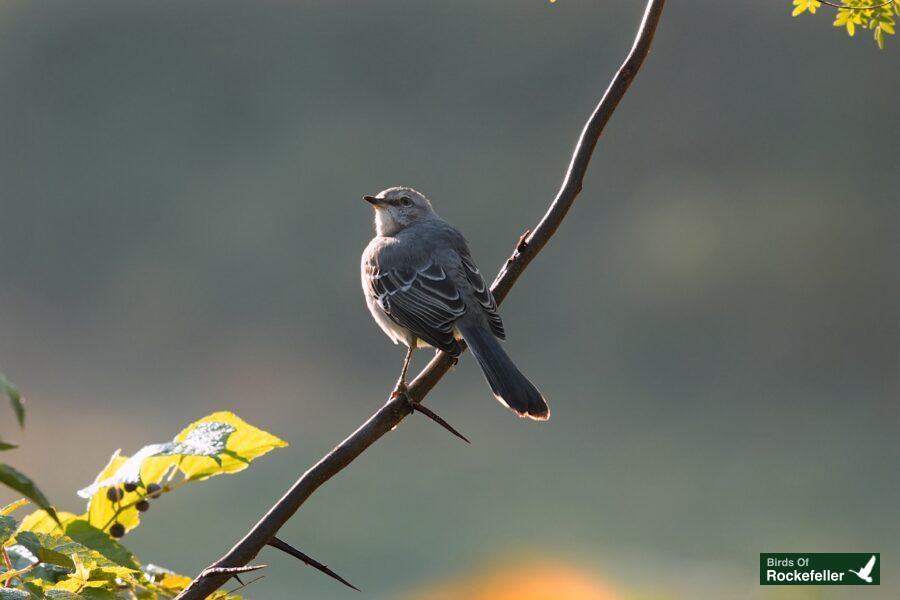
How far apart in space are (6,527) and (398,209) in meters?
2.95

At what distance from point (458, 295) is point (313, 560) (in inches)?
81.1

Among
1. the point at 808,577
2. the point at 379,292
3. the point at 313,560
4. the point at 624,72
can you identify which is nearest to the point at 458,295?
the point at 379,292

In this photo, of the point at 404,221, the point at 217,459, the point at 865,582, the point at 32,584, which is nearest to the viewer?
the point at 32,584

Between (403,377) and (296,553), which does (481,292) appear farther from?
(296,553)

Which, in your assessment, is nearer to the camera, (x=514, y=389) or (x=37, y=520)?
(x=37, y=520)

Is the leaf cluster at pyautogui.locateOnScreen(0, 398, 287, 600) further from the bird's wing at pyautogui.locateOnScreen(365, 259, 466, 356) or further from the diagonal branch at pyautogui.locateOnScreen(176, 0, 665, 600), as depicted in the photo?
the bird's wing at pyautogui.locateOnScreen(365, 259, 466, 356)

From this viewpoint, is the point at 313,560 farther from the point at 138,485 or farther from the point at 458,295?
the point at 458,295

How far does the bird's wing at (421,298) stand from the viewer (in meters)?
2.92

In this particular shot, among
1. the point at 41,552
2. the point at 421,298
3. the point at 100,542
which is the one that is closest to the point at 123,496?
the point at 100,542

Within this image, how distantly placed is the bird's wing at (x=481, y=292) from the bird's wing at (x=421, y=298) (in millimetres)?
78

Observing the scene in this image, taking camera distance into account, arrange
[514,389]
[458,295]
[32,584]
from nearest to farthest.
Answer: [32,584] < [514,389] < [458,295]

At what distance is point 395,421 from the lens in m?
1.31

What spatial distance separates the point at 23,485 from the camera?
0.80 metres

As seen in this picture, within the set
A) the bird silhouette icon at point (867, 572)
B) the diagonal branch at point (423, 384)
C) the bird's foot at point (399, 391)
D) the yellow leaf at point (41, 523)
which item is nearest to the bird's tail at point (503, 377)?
the bird's foot at point (399, 391)
